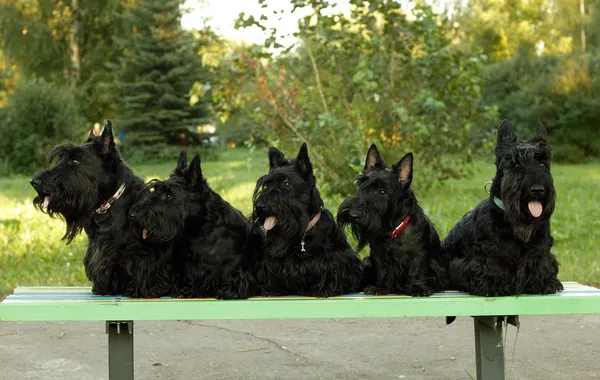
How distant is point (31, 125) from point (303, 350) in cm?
2215

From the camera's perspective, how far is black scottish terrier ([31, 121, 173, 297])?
13.4 ft

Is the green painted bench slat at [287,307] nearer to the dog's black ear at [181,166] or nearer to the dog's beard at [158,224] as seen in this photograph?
the dog's beard at [158,224]

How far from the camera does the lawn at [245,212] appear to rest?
8.62 metres

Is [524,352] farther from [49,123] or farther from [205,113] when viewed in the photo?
[205,113]

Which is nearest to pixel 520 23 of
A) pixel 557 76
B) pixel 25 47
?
pixel 557 76

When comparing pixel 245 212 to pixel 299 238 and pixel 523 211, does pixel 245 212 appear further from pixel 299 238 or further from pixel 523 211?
pixel 523 211

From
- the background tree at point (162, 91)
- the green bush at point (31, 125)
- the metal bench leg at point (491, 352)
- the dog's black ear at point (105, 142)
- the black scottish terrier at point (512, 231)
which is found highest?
the background tree at point (162, 91)

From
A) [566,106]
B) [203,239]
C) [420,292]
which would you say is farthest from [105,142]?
[566,106]

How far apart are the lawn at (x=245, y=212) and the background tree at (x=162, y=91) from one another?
11910 mm

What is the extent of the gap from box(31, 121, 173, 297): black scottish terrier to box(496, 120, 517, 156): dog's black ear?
1.88 meters

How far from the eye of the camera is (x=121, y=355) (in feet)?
14.7

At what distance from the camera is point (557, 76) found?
92.7 feet

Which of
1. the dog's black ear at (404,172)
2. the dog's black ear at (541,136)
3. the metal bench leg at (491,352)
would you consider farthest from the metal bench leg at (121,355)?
the dog's black ear at (541,136)

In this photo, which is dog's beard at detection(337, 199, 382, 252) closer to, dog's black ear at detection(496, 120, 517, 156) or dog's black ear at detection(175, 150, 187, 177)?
dog's black ear at detection(496, 120, 517, 156)
